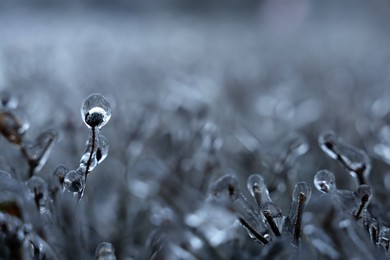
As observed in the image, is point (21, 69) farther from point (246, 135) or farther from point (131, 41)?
point (131, 41)

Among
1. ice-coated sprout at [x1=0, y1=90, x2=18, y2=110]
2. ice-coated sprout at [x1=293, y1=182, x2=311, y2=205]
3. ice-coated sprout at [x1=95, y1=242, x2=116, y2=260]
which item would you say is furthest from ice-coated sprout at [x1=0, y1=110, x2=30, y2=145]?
ice-coated sprout at [x1=293, y1=182, x2=311, y2=205]

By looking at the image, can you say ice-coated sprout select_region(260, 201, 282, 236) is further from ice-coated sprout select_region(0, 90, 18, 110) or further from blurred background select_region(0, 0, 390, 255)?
ice-coated sprout select_region(0, 90, 18, 110)

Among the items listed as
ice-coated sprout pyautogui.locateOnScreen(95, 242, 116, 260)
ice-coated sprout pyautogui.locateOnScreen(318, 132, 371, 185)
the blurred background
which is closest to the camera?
ice-coated sprout pyautogui.locateOnScreen(95, 242, 116, 260)

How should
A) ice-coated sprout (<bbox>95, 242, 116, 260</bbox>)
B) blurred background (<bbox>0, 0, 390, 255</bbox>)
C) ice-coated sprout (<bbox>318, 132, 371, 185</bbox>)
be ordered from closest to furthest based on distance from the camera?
ice-coated sprout (<bbox>95, 242, 116, 260</bbox>) → ice-coated sprout (<bbox>318, 132, 371, 185</bbox>) → blurred background (<bbox>0, 0, 390, 255</bbox>)

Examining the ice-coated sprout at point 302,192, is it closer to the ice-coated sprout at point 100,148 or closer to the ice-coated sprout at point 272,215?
the ice-coated sprout at point 272,215

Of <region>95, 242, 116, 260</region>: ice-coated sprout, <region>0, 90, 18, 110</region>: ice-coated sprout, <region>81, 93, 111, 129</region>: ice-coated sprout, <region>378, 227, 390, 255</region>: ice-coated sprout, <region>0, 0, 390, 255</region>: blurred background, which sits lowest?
<region>0, 0, 390, 255</region>: blurred background

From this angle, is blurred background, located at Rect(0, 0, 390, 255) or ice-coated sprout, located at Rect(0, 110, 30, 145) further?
blurred background, located at Rect(0, 0, 390, 255)
